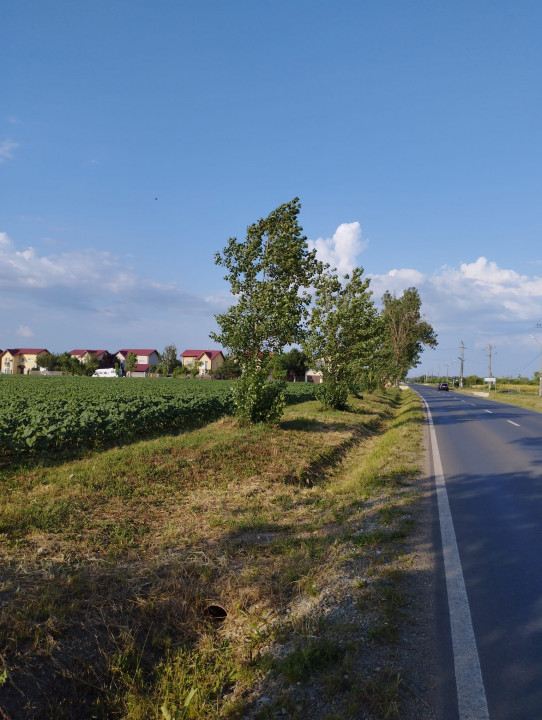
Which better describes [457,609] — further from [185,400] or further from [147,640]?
[185,400]

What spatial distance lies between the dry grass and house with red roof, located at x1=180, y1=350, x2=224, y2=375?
10314cm

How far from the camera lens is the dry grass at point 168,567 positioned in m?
3.31

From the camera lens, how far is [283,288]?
14.1 metres

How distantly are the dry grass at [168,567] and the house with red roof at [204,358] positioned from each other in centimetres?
10314

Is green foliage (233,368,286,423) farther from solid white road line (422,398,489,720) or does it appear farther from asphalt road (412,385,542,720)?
solid white road line (422,398,489,720)

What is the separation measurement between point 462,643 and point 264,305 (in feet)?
36.3

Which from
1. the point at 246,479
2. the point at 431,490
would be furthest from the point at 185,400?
the point at 431,490

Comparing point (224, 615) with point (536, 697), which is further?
point (224, 615)

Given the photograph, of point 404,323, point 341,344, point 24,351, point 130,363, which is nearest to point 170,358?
point 130,363

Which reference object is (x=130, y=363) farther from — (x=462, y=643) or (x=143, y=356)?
(x=462, y=643)

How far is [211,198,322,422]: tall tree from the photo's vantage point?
1373 cm

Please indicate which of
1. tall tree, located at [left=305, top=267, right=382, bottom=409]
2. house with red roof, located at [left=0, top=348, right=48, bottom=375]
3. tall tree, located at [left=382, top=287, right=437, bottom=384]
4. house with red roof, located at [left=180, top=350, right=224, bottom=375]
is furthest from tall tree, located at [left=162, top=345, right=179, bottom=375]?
tall tree, located at [left=305, top=267, right=382, bottom=409]

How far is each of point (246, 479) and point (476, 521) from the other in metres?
4.41

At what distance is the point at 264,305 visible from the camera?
13773mm
